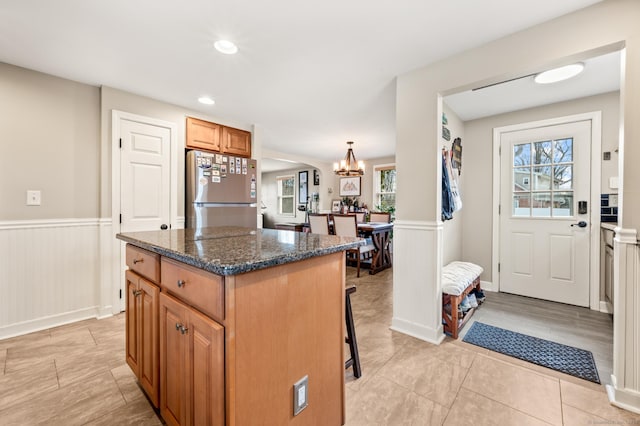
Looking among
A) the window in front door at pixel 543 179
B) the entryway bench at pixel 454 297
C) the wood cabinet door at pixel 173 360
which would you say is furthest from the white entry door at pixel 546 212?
the wood cabinet door at pixel 173 360

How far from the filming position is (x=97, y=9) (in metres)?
1.61

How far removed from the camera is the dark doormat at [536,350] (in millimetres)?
1774

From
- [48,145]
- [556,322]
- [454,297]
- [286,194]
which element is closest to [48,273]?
[48,145]

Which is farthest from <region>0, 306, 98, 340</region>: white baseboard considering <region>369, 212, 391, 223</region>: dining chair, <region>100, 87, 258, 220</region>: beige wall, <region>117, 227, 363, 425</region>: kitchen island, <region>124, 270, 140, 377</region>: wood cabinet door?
<region>369, 212, 391, 223</region>: dining chair

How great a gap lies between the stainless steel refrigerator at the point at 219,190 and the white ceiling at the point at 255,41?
723mm

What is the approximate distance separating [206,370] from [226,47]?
6.78 ft

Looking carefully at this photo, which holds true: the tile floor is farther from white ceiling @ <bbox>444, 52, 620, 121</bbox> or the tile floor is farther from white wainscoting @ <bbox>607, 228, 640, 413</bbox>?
white ceiling @ <bbox>444, 52, 620, 121</bbox>

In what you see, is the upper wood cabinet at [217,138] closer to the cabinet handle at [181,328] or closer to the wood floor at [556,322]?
the cabinet handle at [181,328]

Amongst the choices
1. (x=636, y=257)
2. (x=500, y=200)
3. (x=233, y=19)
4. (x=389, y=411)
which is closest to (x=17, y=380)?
(x=389, y=411)

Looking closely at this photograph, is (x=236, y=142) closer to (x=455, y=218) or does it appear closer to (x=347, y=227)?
(x=347, y=227)

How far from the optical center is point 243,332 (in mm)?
875

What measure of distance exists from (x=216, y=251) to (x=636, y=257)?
6.89 feet

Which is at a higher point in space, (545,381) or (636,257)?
Result: (636,257)

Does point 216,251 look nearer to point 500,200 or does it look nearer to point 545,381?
point 545,381
